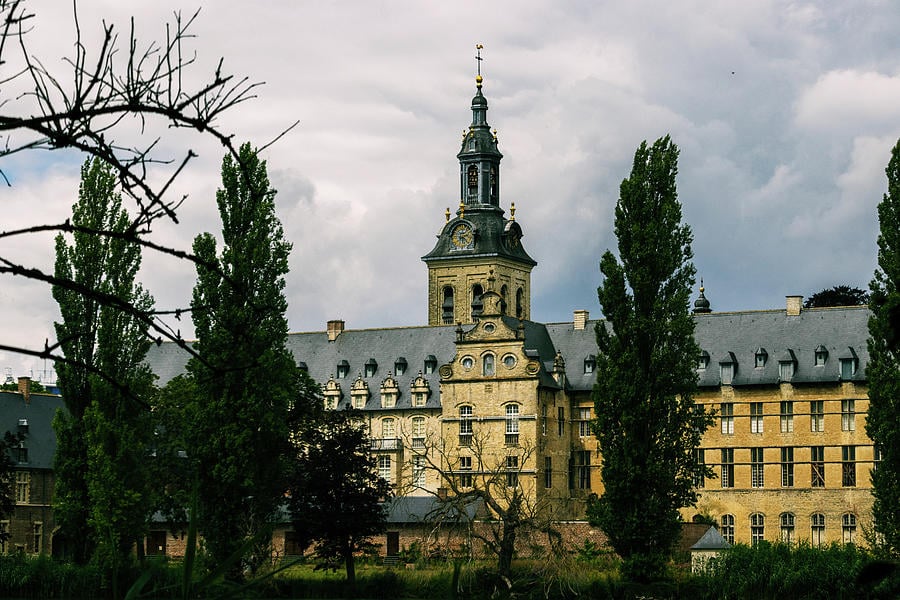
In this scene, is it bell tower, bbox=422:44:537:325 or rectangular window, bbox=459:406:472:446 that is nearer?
rectangular window, bbox=459:406:472:446

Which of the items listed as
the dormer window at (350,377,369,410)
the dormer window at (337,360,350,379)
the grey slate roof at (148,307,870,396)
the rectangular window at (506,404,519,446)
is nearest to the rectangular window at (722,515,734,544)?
the grey slate roof at (148,307,870,396)

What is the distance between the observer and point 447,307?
87.3m

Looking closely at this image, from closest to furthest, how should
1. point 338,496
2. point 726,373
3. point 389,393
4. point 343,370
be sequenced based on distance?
point 338,496, point 726,373, point 389,393, point 343,370

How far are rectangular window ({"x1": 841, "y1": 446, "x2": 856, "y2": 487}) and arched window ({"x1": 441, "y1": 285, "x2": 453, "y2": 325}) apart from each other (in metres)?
31.1

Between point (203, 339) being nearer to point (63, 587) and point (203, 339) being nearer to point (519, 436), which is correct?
point (63, 587)

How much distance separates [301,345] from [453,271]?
1510 centimetres

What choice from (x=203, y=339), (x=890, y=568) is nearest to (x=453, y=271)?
(x=203, y=339)

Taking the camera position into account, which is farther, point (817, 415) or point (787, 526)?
point (817, 415)

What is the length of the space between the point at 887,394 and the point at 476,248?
47168 mm

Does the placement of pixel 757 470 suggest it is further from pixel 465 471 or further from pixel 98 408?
pixel 98 408

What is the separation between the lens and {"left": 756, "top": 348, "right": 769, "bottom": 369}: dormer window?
63.0 meters

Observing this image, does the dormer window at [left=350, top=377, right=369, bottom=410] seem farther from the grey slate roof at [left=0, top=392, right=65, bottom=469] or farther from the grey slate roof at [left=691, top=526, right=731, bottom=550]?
the grey slate roof at [left=691, top=526, right=731, bottom=550]

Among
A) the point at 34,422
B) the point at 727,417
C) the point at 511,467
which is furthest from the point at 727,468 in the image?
the point at 34,422

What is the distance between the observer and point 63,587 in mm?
40000
